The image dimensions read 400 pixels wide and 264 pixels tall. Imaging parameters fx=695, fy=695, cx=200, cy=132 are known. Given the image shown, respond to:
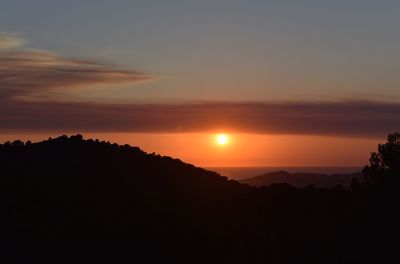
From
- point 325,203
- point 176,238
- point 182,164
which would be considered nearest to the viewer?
point 176,238

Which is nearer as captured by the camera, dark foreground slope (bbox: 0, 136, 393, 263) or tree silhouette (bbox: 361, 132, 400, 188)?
dark foreground slope (bbox: 0, 136, 393, 263)

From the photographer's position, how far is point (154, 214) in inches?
1598

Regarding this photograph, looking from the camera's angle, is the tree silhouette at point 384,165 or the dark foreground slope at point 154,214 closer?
the dark foreground slope at point 154,214

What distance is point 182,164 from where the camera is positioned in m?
51.8

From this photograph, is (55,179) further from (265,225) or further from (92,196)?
(265,225)

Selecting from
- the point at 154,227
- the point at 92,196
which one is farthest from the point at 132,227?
the point at 92,196

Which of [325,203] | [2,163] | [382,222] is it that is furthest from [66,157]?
[382,222]

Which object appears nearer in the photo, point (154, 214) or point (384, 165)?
point (154, 214)

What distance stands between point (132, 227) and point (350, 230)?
13.3 m

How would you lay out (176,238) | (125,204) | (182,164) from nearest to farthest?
(176,238) → (125,204) → (182,164)

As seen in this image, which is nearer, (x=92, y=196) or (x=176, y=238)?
(x=176, y=238)

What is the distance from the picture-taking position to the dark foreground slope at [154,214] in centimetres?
3653

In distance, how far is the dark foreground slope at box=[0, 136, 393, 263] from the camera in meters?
36.5

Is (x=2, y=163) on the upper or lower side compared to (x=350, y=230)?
upper
